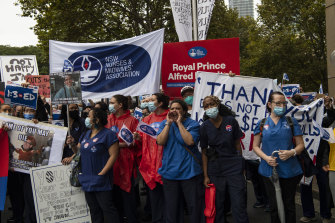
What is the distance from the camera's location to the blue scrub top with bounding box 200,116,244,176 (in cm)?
490

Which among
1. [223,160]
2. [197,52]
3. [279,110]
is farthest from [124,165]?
[197,52]

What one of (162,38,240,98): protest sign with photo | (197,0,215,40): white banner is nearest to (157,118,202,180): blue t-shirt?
(162,38,240,98): protest sign with photo

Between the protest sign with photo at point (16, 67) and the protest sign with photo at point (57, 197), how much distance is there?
31.0 feet

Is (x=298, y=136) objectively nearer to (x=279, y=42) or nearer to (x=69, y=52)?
(x=69, y=52)

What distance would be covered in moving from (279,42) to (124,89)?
1972 centimetres

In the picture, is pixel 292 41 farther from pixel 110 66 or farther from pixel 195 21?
pixel 110 66

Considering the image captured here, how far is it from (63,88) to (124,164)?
136 cm

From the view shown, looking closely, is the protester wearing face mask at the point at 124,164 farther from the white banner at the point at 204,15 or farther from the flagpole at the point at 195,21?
the flagpole at the point at 195,21

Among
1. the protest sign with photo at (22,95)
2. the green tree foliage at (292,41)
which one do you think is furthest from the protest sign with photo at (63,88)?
the green tree foliage at (292,41)

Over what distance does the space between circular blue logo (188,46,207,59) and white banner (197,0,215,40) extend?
Answer: 8.47 ft

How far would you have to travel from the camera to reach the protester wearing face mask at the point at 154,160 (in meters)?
5.43

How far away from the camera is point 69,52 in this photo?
685 centimetres

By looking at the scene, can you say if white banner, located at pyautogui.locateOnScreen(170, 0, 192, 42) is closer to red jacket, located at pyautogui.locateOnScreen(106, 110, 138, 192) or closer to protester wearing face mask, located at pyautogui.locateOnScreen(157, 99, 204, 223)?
red jacket, located at pyautogui.locateOnScreen(106, 110, 138, 192)

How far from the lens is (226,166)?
4922 millimetres
